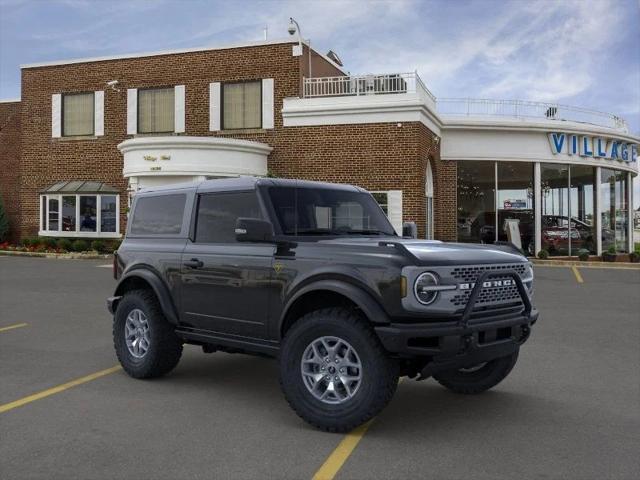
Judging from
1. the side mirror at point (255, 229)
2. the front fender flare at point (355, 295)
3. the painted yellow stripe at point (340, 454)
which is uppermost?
the side mirror at point (255, 229)

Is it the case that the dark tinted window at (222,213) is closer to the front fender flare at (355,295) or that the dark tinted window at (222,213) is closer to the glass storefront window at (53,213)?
the front fender flare at (355,295)

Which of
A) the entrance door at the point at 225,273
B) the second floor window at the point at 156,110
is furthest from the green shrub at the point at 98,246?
the entrance door at the point at 225,273

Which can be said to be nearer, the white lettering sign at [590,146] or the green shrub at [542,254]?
the green shrub at [542,254]

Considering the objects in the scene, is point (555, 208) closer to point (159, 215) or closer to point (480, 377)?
A: point (480, 377)

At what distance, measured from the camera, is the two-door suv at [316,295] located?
14.9ft

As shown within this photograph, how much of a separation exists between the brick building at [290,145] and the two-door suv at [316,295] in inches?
615

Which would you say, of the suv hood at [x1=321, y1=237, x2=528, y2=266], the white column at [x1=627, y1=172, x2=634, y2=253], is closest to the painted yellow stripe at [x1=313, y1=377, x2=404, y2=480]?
the suv hood at [x1=321, y1=237, x2=528, y2=266]

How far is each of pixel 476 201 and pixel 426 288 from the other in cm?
2127

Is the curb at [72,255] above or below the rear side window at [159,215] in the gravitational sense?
below

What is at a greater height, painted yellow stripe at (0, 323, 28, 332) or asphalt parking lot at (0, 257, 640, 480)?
painted yellow stripe at (0, 323, 28, 332)

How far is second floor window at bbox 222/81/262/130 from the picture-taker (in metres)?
24.2

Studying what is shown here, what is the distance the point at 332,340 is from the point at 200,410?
1.39 m

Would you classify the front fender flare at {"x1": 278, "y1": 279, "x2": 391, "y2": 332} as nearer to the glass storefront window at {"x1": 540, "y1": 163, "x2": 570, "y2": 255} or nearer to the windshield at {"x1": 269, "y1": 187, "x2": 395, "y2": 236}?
the windshield at {"x1": 269, "y1": 187, "x2": 395, "y2": 236}

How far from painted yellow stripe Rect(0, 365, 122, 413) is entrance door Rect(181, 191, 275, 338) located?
1292 mm
